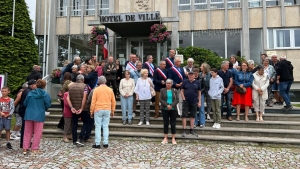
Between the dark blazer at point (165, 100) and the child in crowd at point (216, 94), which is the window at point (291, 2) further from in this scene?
the dark blazer at point (165, 100)

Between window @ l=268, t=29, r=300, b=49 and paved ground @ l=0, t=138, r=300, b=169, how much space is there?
888 centimetres

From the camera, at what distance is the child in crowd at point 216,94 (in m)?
7.01

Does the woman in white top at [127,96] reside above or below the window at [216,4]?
below

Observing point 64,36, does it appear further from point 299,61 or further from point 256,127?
point 299,61

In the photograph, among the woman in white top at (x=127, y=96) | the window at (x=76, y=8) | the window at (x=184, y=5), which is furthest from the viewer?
the window at (x=76, y=8)

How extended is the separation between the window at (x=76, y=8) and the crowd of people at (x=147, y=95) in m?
8.00

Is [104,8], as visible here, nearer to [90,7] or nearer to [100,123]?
[90,7]

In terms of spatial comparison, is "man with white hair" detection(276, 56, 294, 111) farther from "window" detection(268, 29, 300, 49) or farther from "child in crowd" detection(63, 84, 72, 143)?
"child in crowd" detection(63, 84, 72, 143)

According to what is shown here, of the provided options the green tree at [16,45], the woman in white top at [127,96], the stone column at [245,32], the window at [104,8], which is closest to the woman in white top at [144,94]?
the woman in white top at [127,96]

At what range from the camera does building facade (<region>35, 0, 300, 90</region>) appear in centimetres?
1309

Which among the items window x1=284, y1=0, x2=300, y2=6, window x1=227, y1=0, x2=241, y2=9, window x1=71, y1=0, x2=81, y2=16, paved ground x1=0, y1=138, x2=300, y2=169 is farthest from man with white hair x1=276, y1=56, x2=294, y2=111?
window x1=71, y1=0, x2=81, y2=16

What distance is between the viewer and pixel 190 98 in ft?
21.6

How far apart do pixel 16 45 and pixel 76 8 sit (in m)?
4.75

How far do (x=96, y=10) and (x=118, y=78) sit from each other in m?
7.58
